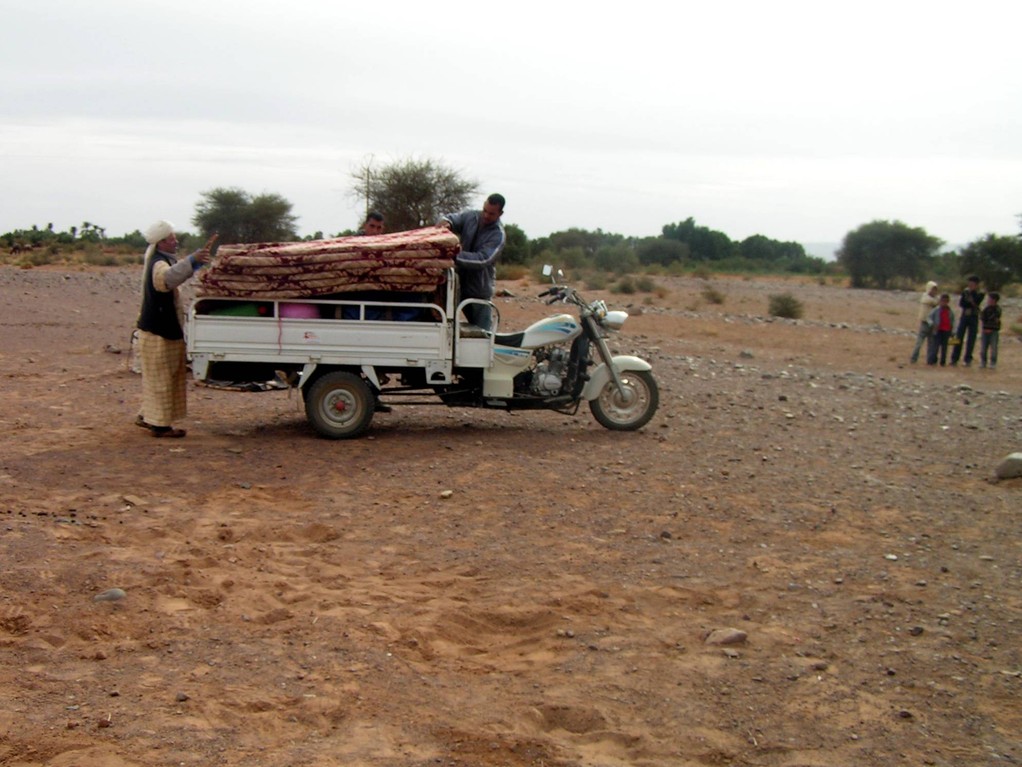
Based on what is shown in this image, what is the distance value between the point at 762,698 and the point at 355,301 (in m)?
5.48

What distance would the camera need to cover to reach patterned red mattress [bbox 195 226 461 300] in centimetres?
877

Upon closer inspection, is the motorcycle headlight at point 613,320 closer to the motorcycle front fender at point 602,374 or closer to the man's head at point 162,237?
the motorcycle front fender at point 602,374

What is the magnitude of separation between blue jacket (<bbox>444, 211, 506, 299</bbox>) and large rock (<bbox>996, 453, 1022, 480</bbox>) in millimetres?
4253

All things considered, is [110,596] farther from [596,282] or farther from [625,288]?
[596,282]

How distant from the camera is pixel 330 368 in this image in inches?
362

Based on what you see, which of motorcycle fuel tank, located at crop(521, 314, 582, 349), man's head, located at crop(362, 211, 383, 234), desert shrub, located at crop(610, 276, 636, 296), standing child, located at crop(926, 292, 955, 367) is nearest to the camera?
motorcycle fuel tank, located at crop(521, 314, 582, 349)

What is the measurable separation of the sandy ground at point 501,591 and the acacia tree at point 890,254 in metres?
48.6

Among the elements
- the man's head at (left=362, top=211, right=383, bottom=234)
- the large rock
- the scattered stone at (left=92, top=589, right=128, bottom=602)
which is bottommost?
the scattered stone at (left=92, top=589, right=128, bottom=602)

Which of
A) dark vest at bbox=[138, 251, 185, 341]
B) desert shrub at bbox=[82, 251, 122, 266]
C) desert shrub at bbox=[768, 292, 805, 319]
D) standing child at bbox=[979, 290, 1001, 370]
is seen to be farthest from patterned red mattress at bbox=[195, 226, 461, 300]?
desert shrub at bbox=[82, 251, 122, 266]

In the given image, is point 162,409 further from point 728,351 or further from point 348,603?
point 728,351

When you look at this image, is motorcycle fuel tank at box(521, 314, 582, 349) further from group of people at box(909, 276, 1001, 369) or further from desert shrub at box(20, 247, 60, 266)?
desert shrub at box(20, 247, 60, 266)

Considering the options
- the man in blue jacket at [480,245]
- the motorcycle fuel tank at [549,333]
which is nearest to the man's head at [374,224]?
the man in blue jacket at [480,245]

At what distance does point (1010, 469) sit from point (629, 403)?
122 inches

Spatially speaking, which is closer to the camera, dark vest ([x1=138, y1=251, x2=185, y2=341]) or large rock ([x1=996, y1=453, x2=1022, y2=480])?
large rock ([x1=996, y1=453, x2=1022, y2=480])
